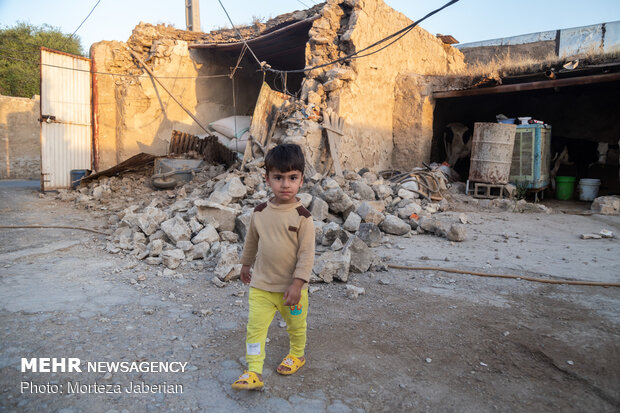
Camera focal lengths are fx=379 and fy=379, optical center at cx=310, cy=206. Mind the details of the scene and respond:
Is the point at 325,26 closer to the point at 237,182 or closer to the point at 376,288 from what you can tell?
the point at 237,182

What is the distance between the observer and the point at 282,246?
1.78m

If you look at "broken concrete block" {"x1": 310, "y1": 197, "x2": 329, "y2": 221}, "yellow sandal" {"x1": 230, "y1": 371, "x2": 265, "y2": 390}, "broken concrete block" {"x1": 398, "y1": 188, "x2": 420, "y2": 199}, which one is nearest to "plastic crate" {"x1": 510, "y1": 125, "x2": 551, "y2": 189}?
"broken concrete block" {"x1": 398, "y1": 188, "x2": 420, "y2": 199}

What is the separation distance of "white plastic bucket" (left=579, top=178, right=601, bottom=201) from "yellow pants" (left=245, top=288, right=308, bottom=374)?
9.40 m

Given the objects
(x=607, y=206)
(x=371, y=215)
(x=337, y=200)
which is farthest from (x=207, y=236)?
(x=607, y=206)

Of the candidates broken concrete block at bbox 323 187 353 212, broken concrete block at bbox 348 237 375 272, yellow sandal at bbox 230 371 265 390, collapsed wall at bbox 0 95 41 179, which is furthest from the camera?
collapsed wall at bbox 0 95 41 179

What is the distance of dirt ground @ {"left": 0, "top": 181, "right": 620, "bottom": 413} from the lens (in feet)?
5.33

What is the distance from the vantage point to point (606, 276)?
128 inches

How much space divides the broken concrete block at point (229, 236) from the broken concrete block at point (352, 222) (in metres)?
1.28

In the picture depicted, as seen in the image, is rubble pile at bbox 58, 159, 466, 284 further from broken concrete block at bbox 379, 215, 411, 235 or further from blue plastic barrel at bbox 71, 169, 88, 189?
blue plastic barrel at bbox 71, 169, 88, 189

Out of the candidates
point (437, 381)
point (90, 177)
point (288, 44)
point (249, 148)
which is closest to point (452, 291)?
point (437, 381)

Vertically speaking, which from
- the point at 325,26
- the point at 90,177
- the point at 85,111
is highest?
the point at 325,26

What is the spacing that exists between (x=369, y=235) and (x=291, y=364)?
101 inches

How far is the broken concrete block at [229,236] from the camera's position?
4.11m

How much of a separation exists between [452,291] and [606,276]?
1.44 metres
